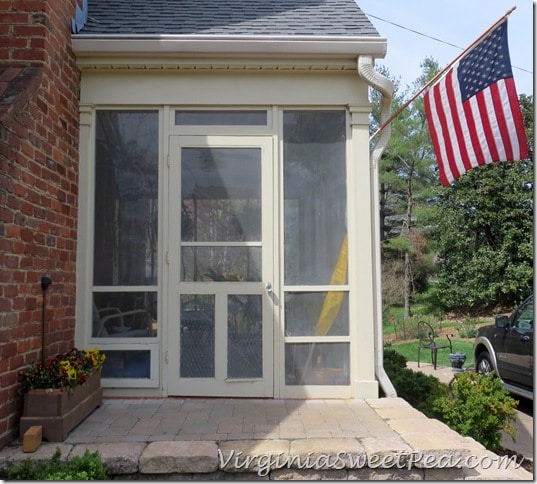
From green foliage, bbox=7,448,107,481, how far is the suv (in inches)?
202

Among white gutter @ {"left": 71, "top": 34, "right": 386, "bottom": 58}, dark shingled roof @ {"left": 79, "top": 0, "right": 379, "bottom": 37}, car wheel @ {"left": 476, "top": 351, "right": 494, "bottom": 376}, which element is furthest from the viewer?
car wheel @ {"left": 476, "top": 351, "right": 494, "bottom": 376}

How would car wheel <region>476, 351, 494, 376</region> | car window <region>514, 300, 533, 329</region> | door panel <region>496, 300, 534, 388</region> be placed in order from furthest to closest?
car wheel <region>476, 351, 494, 376</region>
car window <region>514, 300, 533, 329</region>
door panel <region>496, 300, 534, 388</region>

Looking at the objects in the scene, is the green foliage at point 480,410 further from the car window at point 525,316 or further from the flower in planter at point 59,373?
the flower in planter at point 59,373

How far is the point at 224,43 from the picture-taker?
429 cm

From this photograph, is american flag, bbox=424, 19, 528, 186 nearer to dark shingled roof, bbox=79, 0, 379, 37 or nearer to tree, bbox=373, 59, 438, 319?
dark shingled roof, bbox=79, 0, 379, 37

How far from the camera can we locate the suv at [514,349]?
6059 millimetres

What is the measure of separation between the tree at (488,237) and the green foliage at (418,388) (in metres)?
12.2

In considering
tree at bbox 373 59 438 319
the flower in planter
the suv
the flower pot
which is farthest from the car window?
tree at bbox 373 59 438 319

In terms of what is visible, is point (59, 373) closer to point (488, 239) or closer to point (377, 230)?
point (377, 230)

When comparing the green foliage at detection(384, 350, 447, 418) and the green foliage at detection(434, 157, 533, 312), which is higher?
the green foliage at detection(434, 157, 533, 312)

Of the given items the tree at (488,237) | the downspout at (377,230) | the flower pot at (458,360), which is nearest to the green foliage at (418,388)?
the downspout at (377,230)

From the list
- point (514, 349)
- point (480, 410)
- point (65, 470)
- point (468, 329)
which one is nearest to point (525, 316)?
point (514, 349)

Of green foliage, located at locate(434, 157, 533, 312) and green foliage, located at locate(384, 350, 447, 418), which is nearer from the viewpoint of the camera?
green foliage, located at locate(384, 350, 447, 418)

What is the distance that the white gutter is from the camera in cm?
428
